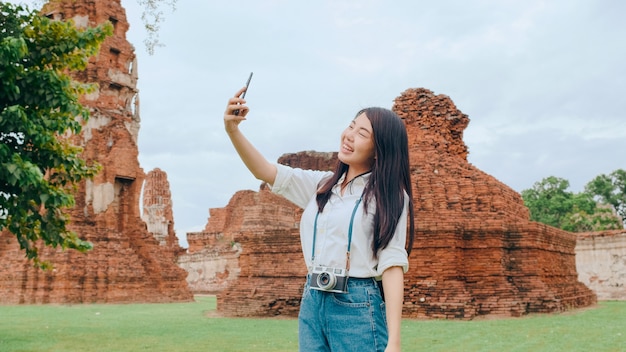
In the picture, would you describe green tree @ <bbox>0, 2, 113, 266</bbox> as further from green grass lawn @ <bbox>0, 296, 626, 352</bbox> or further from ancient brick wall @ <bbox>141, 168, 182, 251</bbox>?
ancient brick wall @ <bbox>141, 168, 182, 251</bbox>

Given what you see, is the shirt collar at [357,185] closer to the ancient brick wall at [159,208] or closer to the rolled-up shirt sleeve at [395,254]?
the rolled-up shirt sleeve at [395,254]

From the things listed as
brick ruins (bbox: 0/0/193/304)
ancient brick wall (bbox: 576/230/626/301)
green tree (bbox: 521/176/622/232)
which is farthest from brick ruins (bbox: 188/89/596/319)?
green tree (bbox: 521/176/622/232)

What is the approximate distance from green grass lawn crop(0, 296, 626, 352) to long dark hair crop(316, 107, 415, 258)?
198 inches

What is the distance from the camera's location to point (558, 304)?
37.7 ft

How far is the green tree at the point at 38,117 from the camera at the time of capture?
253 inches

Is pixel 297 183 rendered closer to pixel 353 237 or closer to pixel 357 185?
pixel 357 185

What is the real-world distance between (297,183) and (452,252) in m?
9.29

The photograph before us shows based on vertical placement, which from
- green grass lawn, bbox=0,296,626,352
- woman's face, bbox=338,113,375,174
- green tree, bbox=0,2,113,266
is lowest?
green grass lawn, bbox=0,296,626,352

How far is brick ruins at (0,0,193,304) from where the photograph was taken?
1820 cm

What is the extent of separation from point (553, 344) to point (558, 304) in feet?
14.9

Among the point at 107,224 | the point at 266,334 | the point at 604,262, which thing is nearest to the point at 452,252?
the point at 266,334

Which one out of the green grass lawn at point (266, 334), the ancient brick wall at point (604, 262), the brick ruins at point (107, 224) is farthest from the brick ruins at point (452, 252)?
the brick ruins at point (107, 224)

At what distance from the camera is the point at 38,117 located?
22.7 feet

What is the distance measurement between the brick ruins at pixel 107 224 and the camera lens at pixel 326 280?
17.2m
